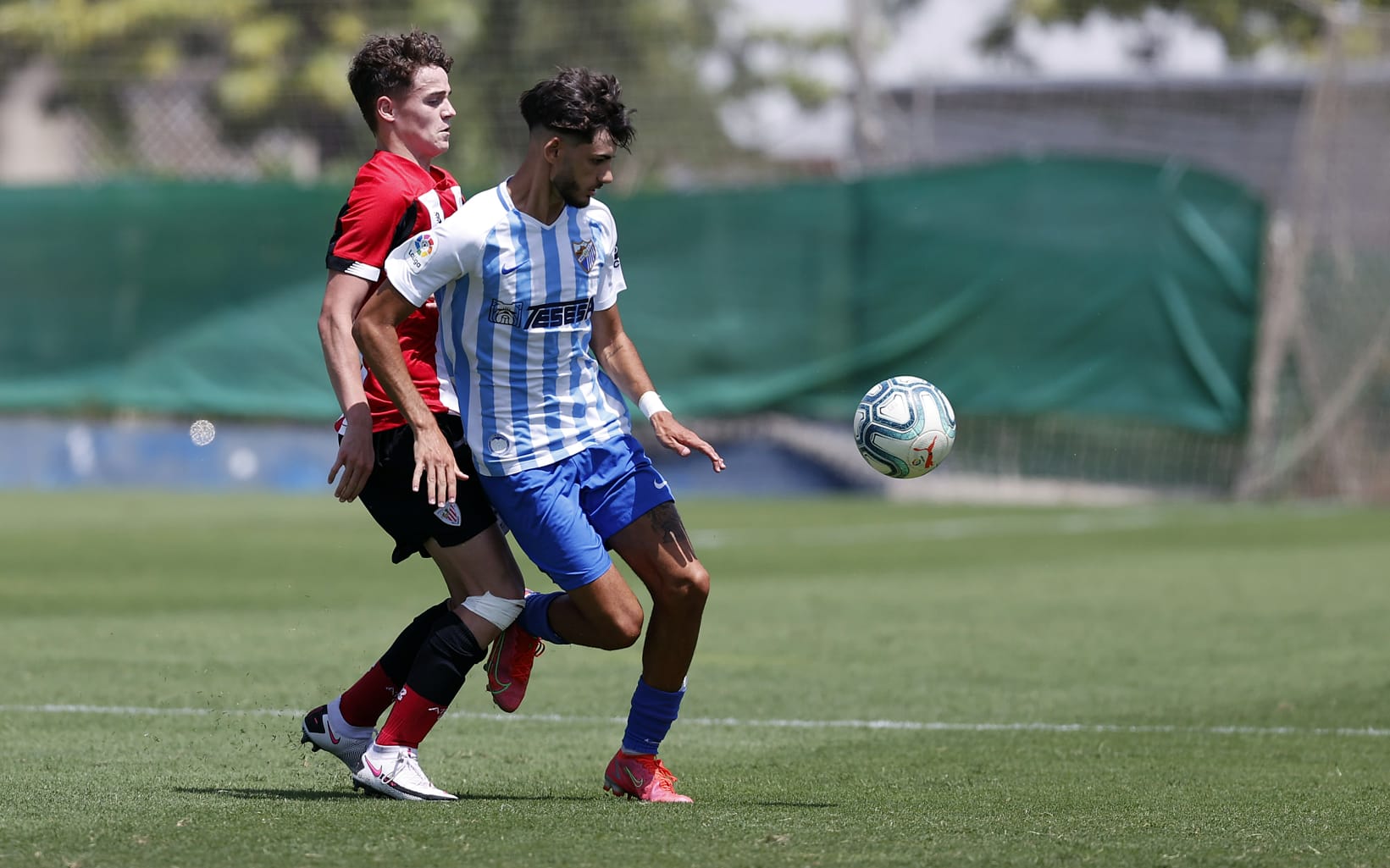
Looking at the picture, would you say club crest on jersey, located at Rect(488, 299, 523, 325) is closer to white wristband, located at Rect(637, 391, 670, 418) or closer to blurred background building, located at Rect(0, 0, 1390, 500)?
white wristband, located at Rect(637, 391, 670, 418)

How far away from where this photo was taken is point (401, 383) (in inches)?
203

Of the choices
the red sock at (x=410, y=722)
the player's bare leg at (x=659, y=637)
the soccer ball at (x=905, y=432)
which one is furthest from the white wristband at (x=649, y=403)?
the red sock at (x=410, y=722)

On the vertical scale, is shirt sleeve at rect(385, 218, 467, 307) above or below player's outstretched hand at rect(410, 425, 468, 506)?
above

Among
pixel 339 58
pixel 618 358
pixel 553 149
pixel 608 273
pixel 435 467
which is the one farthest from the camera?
pixel 339 58

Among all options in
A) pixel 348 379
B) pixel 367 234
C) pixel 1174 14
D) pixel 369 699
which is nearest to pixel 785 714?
pixel 369 699

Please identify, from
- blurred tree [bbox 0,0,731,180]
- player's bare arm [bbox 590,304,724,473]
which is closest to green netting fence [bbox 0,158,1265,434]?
blurred tree [bbox 0,0,731,180]

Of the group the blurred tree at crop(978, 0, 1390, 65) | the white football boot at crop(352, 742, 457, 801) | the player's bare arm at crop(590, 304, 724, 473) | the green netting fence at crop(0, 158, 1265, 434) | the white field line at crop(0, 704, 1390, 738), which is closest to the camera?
the white football boot at crop(352, 742, 457, 801)

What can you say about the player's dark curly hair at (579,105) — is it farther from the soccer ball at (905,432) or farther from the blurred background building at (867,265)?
the blurred background building at (867,265)

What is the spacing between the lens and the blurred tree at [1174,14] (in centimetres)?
2062

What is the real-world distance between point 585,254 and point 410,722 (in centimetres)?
139

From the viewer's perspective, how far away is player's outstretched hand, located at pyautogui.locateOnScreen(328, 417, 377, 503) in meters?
5.26

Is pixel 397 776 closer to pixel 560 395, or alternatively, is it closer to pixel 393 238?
pixel 560 395

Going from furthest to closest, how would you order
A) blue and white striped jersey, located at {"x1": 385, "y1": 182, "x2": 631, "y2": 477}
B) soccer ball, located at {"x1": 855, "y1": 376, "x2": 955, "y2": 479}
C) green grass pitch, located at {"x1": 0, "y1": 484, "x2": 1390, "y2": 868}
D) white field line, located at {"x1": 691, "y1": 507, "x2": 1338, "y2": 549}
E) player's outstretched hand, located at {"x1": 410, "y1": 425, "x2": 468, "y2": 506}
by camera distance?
1. white field line, located at {"x1": 691, "y1": 507, "x2": 1338, "y2": 549}
2. soccer ball, located at {"x1": 855, "y1": 376, "x2": 955, "y2": 479}
3. blue and white striped jersey, located at {"x1": 385, "y1": 182, "x2": 631, "y2": 477}
4. player's outstretched hand, located at {"x1": 410, "y1": 425, "x2": 468, "y2": 506}
5. green grass pitch, located at {"x1": 0, "y1": 484, "x2": 1390, "y2": 868}

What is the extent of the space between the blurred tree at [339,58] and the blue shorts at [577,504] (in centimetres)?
A: 1416
